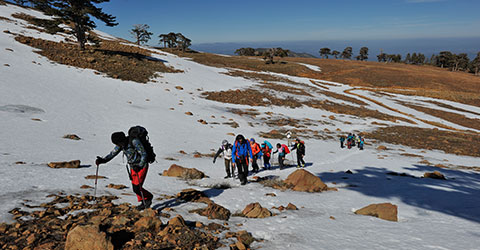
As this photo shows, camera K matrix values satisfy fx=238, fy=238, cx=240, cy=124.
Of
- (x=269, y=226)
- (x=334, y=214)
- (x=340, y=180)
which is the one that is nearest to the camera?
(x=269, y=226)

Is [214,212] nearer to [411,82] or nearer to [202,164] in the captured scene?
[202,164]

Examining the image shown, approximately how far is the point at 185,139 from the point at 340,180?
10.9 meters

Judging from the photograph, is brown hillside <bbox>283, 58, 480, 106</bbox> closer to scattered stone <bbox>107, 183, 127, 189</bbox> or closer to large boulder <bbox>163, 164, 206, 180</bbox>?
large boulder <bbox>163, 164, 206, 180</bbox>

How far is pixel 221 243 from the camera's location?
4.74 m

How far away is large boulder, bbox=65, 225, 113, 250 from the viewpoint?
12.5ft

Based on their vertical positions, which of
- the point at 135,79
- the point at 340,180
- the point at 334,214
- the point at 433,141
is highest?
the point at 135,79

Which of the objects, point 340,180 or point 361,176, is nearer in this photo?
point 340,180

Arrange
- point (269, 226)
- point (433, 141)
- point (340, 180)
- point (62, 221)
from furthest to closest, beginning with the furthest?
point (433, 141) < point (340, 180) < point (269, 226) < point (62, 221)

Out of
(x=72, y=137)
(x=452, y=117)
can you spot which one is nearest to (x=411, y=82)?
(x=452, y=117)

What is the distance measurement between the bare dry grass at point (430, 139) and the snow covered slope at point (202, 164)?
2422 millimetres

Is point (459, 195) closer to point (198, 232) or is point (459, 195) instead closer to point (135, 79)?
point (198, 232)

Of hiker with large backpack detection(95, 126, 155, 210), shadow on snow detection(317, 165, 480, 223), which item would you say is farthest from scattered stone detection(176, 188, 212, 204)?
shadow on snow detection(317, 165, 480, 223)

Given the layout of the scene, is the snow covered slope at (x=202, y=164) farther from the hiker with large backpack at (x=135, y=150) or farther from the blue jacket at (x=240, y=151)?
the hiker with large backpack at (x=135, y=150)

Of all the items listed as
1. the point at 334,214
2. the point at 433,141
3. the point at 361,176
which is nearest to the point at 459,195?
the point at 361,176
